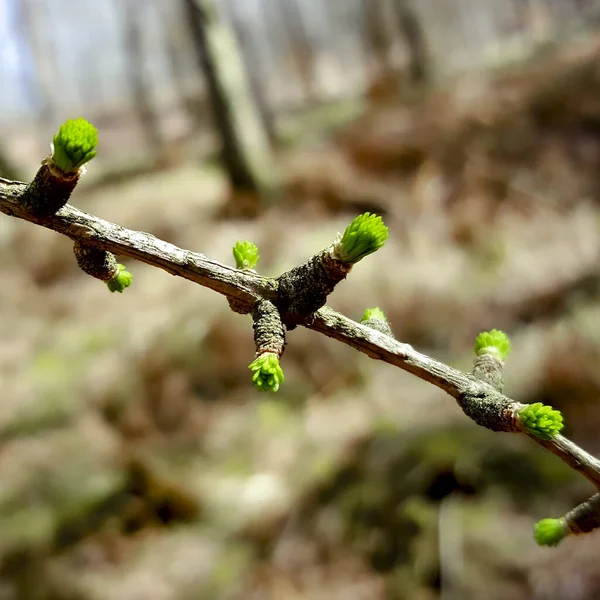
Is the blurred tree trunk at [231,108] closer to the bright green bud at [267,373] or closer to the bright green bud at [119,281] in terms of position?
the bright green bud at [119,281]

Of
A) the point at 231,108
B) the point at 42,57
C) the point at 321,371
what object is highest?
the point at 42,57

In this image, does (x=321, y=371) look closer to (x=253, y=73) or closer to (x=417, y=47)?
(x=417, y=47)

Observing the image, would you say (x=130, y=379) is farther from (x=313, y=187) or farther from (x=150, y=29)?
(x=150, y=29)

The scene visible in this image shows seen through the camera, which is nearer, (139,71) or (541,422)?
(541,422)

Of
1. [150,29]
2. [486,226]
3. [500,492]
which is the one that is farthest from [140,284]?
[150,29]

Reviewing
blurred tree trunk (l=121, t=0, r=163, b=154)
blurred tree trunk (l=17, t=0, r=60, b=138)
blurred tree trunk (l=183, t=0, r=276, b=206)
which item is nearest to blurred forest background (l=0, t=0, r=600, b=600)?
blurred tree trunk (l=183, t=0, r=276, b=206)

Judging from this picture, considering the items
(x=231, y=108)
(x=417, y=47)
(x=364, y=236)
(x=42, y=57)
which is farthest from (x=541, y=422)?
(x=42, y=57)

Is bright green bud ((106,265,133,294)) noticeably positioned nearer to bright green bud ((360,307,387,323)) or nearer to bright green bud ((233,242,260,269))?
bright green bud ((233,242,260,269))
